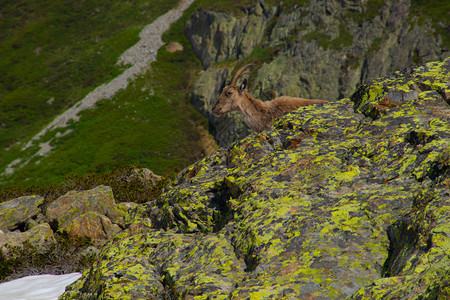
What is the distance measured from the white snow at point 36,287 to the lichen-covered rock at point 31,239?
5.71 ft

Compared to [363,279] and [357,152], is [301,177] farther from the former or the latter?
[363,279]

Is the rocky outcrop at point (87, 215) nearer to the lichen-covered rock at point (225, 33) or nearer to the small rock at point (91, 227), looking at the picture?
the small rock at point (91, 227)

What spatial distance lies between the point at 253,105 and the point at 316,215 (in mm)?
12084


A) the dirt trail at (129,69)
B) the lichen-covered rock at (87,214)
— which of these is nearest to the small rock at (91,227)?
the lichen-covered rock at (87,214)

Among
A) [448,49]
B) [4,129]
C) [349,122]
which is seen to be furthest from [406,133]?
[4,129]

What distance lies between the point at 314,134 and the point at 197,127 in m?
56.3

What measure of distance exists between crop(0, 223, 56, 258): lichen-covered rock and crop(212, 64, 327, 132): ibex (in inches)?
389

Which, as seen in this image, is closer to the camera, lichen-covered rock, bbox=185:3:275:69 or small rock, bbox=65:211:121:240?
small rock, bbox=65:211:121:240

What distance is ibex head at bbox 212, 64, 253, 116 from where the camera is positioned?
1886cm

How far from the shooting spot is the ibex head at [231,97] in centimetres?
1886

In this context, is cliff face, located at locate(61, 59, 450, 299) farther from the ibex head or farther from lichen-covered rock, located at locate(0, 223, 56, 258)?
the ibex head

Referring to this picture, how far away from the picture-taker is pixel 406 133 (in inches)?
310

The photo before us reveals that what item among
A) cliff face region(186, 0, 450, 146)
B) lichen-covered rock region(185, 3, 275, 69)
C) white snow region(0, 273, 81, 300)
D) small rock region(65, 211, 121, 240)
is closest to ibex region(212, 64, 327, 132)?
small rock region(65, 211, 121, 240)

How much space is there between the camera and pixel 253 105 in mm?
18047
